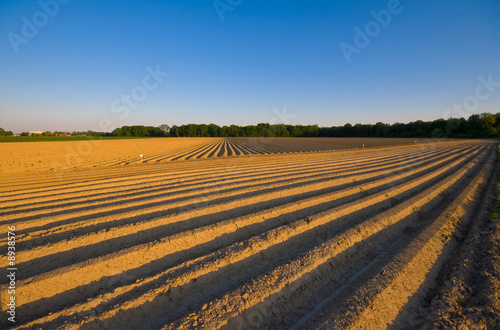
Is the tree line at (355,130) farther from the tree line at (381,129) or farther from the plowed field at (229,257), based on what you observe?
the plowed field at (229,257)

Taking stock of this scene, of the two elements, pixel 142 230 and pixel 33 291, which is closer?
pixel 33 291

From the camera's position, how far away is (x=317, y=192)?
518 centimetres

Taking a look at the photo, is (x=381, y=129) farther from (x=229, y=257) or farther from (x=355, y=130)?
(x=229, y=257)

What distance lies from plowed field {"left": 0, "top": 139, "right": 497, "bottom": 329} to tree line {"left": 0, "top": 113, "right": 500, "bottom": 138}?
2360 inches

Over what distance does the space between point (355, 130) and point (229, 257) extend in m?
73.8

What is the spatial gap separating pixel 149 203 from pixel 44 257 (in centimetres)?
179

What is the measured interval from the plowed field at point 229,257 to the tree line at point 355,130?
5994 centimetres

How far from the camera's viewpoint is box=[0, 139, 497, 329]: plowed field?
1.91 metres

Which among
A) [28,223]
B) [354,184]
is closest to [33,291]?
[28,223]

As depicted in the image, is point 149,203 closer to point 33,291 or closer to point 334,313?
point 33,291

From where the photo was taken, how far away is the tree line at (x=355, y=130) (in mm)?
45625

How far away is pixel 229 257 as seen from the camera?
2613 millimetres

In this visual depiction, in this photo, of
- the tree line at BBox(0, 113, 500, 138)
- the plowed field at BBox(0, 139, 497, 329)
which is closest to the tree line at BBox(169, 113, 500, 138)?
the tree line at BBox(0, 113, 500, 138)

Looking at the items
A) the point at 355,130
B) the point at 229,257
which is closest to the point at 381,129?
the point at 355,130
